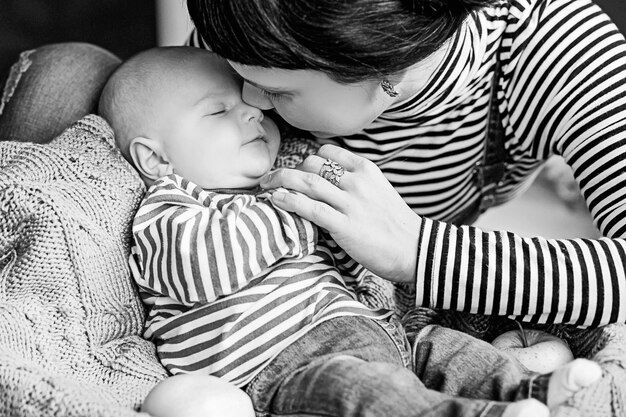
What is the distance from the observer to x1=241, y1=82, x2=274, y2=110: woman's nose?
102cm

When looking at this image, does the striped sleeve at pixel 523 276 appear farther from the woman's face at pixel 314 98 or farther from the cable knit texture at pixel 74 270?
the cable knit texture at pixel 74 270

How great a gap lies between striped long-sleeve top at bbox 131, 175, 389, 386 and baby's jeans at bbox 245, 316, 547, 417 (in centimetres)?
2

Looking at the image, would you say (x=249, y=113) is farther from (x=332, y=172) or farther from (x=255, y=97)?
(x=332, y=172)

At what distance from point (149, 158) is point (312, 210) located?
250 mm

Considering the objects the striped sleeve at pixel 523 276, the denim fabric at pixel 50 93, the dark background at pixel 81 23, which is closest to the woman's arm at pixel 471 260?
the striped sleeve at pixel 523 276

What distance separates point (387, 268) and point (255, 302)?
0.15m

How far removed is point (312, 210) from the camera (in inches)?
35.9

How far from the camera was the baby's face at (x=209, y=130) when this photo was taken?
3.31ft

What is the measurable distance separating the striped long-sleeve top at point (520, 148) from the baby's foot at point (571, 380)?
15cm

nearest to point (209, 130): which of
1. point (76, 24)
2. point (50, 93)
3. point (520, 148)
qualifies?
point (50, 93)

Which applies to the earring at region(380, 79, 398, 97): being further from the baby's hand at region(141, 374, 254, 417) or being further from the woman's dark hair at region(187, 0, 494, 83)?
the baby's hand at region(141, 374, 254, 417)

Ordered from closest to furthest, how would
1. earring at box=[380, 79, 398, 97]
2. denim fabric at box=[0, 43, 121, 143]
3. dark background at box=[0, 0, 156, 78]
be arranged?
1. earring at box=[380, 79, 398, 97]
2. denim fabric at box=[0, 43, 121, 143]
3. dark background at box=[0, 0, 156, 78]

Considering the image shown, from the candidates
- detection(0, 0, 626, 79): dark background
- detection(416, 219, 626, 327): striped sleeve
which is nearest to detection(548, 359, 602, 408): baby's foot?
detection(416, 219, 626, 327): striped sleeve

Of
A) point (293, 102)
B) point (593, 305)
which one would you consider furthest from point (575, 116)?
point (293, 102)
